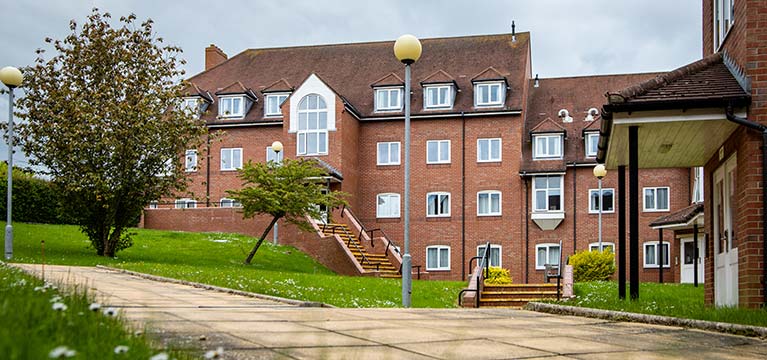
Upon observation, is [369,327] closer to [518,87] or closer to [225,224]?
[225,224]

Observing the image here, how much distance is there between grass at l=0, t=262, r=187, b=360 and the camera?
126 inches

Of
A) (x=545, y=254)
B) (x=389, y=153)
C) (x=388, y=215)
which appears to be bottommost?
(x=545, y=254)

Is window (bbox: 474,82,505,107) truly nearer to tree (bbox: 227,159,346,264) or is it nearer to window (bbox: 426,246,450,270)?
window (bbox: 426,246,450,270)

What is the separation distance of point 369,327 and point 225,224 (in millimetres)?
33533

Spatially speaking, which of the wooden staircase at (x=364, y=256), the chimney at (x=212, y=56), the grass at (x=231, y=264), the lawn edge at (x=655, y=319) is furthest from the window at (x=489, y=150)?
the lawn edge at (x=655, y=319)

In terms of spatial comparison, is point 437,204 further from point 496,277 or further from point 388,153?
point 496,277

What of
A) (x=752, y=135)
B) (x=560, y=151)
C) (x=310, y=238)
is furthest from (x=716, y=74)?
(x=560, y=151)

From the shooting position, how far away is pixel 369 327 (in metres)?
7.34

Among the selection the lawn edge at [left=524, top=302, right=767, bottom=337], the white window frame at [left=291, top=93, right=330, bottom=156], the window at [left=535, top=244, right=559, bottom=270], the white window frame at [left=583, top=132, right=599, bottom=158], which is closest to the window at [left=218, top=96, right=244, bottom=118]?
the white window frame at [left=291, top=93, right=330, bottom=156]

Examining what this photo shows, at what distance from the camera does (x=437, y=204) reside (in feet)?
140

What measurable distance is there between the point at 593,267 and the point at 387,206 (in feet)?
42.0

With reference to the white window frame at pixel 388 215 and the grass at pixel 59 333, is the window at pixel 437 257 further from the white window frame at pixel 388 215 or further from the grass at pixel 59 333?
the grass at pixel 59 333

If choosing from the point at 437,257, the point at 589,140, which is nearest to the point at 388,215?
the point at 437,257

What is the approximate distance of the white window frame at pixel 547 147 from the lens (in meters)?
41.5
